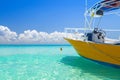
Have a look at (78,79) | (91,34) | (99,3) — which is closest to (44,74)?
(78,79)

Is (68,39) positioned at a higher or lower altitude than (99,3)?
lower

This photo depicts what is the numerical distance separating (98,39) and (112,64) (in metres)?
1.68

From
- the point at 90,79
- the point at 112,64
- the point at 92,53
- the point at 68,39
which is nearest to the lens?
the point at 90,79

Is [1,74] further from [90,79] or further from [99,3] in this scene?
[99,3]

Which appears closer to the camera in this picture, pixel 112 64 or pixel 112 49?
pixel 112 49

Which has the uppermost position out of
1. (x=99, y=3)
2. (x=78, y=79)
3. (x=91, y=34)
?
(x=99, y=3)

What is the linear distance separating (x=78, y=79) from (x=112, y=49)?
2001mm

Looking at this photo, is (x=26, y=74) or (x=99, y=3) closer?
(x=26, y=74)

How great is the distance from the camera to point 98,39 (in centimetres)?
1091

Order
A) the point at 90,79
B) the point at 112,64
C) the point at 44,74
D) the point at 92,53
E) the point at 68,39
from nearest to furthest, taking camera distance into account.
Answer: the point at 90,79 → the point at 44,74 → the point at 112,64 → the point at 92,53 → the point at 68,39

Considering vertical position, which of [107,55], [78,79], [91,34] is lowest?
[78,79]

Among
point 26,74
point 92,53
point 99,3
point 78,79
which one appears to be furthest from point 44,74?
point 99,3

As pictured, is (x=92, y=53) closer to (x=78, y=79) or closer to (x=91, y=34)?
(x=91, y=34)

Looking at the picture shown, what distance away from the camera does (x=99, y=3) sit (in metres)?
10.5
